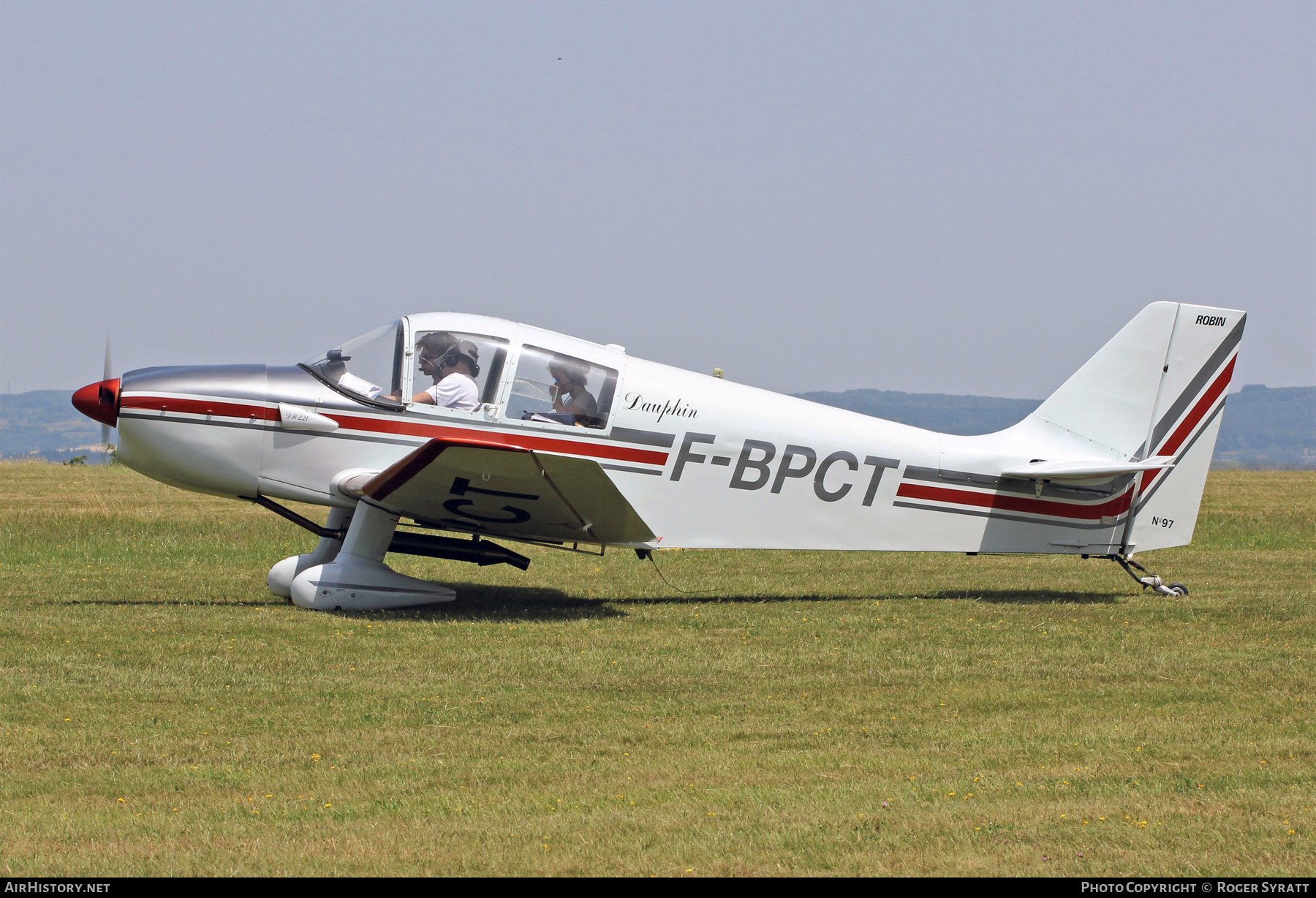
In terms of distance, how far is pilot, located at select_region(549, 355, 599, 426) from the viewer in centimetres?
954

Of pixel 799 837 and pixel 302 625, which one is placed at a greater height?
pixel 799 837

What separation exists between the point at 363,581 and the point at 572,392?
7.58 feet

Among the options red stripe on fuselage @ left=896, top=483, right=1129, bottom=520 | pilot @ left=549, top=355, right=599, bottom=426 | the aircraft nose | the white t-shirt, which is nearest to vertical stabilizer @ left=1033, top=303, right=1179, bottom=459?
red stripe on fuselage @ left=896, top=483, right=1129, bottom=520

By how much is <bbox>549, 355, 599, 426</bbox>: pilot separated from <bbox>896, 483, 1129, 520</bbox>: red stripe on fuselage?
2.87m

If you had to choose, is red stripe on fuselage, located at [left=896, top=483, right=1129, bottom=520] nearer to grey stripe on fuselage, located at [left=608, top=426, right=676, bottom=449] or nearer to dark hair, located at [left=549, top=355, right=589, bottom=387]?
grey stripe on fuselage, located at [left=608, top=426, right=676, bottom=449]

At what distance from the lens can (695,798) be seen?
4.65 meters

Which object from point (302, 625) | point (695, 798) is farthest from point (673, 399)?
point (695, 798)

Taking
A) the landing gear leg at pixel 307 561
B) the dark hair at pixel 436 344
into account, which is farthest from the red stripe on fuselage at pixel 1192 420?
the landing gear leg at pixel 307 561

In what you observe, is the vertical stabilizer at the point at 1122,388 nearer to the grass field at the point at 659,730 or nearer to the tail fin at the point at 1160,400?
the tail fin at the point at 1160,400

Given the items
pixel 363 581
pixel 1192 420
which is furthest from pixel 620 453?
pixel 1192 420

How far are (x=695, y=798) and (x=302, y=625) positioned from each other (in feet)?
15.9

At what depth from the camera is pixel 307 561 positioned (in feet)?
33.1

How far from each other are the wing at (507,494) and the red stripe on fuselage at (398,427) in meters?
0.38

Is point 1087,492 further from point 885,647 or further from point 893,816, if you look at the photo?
point 893,816
